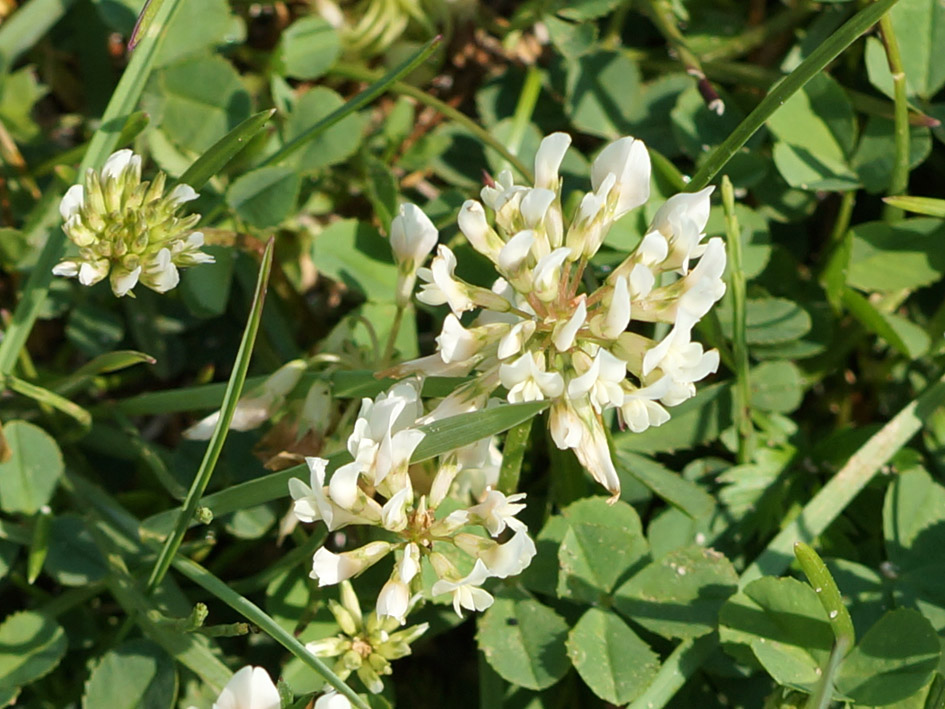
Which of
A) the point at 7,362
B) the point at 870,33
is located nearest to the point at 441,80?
the point at 870,33

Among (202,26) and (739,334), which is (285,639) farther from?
(202,26)

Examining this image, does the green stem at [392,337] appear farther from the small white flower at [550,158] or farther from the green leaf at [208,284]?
the green leaf at [208,284]

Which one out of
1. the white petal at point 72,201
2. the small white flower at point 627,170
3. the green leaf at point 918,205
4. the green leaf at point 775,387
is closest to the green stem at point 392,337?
the small white flower at point 627,170

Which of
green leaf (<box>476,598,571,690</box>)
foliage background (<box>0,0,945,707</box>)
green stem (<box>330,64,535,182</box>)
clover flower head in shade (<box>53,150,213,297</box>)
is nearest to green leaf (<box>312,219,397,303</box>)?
foliage background (<box>0,0,945,707</box>)

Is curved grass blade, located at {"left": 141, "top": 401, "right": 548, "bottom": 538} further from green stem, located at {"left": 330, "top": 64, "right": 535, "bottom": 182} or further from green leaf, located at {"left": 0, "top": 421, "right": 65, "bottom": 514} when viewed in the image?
green stem, located at {"left": 330, "top": 64, "right": 535, "bottom": 182}

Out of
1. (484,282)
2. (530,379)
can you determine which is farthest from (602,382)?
(484,282)
